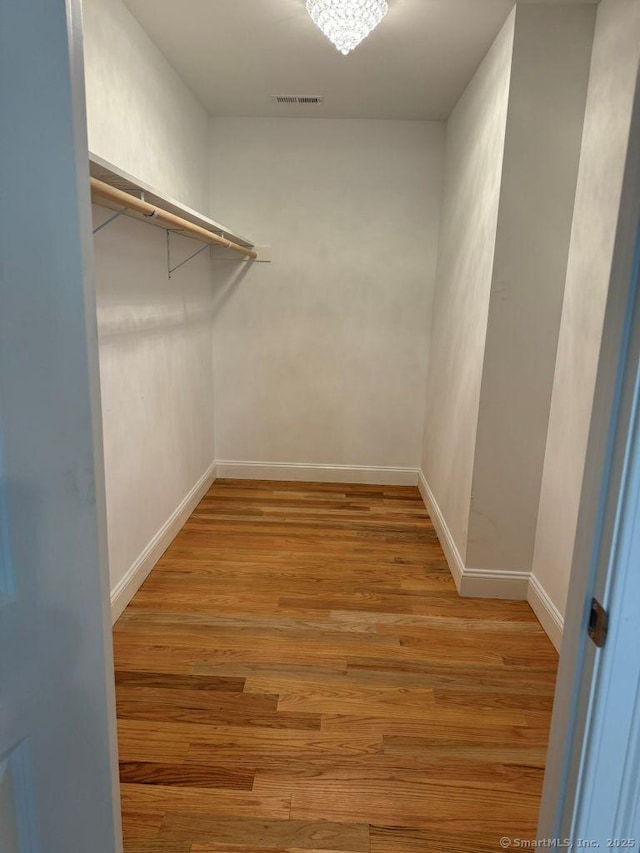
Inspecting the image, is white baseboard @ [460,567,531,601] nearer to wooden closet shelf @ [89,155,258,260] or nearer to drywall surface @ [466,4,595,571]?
drywall surface @ [466,4,595,571]

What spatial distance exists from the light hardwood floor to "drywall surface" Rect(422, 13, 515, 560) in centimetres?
59

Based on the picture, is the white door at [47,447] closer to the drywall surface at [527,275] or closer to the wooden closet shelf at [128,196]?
the wooden closet shelf at [128,196]

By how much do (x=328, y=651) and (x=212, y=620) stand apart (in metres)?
0.56

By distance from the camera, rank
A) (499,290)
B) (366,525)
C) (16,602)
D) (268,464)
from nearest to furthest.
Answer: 1. (16,602)
2. (499,290)
3. (366,525)
4. (268,464)

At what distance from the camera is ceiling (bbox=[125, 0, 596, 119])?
229 cm

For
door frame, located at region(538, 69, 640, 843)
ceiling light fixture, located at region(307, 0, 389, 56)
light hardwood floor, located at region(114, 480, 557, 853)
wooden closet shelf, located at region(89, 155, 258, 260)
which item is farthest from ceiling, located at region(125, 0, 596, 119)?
light hardwood floor, located at region(114, 480, 557, 853)

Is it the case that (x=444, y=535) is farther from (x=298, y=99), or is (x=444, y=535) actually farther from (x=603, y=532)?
(x=298, y=99)

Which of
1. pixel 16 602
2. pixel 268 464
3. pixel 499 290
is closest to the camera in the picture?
pixel 16 602

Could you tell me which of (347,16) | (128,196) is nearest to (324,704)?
(128,196)

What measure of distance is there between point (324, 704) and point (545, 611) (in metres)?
1.11

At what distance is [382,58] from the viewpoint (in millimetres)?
2719

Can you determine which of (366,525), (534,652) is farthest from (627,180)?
(366,525)

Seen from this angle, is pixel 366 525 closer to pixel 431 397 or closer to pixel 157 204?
pixel 431 397

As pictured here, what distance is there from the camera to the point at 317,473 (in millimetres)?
4281
